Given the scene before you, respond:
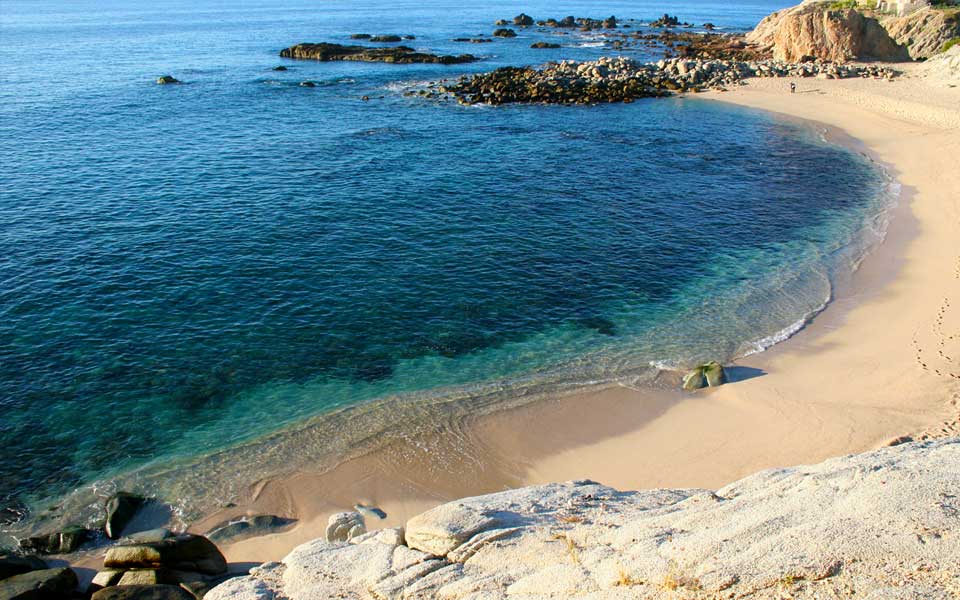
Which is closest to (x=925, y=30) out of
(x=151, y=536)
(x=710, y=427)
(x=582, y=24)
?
(x=582, y=24)

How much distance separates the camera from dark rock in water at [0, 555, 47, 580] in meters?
14.7

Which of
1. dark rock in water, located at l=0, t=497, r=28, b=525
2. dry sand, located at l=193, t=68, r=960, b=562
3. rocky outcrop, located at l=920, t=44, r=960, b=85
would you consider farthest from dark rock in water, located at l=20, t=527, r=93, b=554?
rocky outcrop, located at l=920, t=44, r=960, b=85

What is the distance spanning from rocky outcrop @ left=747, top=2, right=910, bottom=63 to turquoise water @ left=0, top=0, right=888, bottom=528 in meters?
29.0

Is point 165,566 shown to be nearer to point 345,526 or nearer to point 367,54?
point 345,526

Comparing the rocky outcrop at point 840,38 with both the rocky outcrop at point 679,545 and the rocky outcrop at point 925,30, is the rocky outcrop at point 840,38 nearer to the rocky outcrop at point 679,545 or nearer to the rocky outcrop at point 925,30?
the rocky outcrop at point 925,30

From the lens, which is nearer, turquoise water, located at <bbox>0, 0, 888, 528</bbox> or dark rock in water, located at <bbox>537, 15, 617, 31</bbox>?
turquoise water, located at <bbox>0, 0, 888, 528</bbox>

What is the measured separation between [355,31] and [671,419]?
133m

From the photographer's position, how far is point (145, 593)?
534 inches

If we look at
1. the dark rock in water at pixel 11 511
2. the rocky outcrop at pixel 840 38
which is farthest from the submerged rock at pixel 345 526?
the rocky outcrop at pixel 840 38

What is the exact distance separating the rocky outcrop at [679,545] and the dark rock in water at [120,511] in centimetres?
629

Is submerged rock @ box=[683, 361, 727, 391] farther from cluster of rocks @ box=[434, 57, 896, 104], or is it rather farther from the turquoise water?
cluster of rocks @ box=[434, 57, 896, 104]

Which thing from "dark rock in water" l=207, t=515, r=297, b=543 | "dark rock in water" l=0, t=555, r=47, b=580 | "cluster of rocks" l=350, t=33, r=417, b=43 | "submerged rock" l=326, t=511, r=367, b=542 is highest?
"cluster of rocks" l=350, t=33, r=417, b=43

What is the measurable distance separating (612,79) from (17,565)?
78.9 meters

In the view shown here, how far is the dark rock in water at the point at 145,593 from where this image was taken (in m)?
13.4
